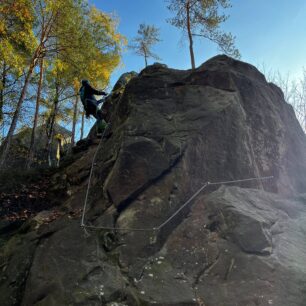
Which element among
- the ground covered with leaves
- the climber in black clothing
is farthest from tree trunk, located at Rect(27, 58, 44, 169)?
the climber in black clothing

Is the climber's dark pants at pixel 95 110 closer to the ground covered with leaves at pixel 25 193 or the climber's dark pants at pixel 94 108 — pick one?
the climber's dark pants at pixel 94 108

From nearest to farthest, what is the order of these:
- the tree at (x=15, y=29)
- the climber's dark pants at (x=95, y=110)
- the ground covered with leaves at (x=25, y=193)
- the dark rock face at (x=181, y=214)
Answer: the dark rock face at (x=181, y=214) → the ground covered with leaves at (x=25, y=193) → the tree at (x=15, y=29) → the climber's dark pants at (x=95, y=110)

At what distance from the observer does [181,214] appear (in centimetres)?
665

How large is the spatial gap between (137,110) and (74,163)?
3508 millimetres

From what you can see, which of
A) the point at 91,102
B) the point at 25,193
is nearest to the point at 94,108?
the point at 91,102

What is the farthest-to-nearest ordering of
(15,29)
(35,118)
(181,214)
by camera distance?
(35,118) → (15,29) → (181,214)

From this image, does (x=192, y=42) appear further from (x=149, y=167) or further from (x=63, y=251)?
(x=63, y=251)

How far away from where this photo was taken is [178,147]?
762 centimetres

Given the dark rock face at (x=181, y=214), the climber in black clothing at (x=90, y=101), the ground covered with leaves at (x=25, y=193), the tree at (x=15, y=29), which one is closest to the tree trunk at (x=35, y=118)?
the tree at (x=15, y=29)

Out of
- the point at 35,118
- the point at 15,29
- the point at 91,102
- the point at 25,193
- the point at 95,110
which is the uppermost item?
the point at 15,29

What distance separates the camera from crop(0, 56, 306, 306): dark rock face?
515 cm

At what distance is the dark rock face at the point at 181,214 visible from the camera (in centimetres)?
515

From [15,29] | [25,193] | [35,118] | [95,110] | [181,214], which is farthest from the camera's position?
[35,118]

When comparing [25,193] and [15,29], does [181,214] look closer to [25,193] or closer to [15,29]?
[25,193]
